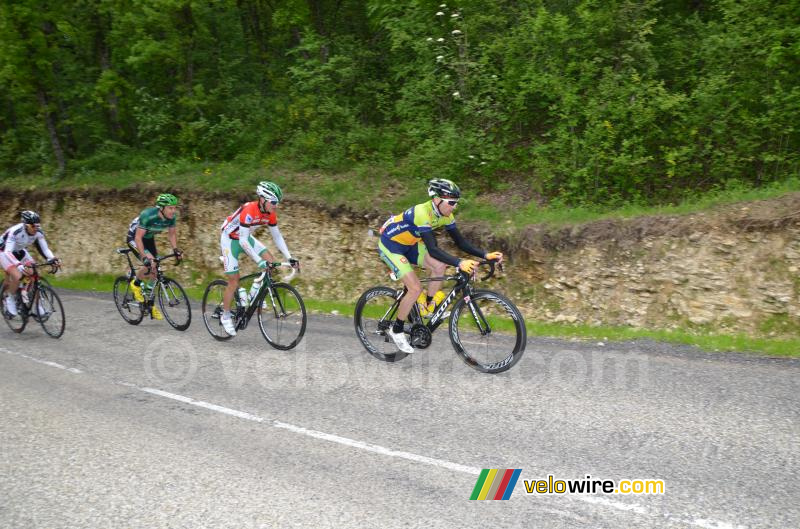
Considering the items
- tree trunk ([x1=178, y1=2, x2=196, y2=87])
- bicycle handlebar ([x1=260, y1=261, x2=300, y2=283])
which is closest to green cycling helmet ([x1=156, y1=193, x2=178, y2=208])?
bicycle handlebar ([x1=260, y1=261, x2=300, y2=283])

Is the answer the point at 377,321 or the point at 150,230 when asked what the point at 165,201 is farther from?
the point at 377,321

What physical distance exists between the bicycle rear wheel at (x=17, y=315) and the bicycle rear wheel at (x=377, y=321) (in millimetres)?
6593

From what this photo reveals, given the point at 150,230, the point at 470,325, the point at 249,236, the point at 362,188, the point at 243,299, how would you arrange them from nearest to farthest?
the point at 470,325, the point at 249,236, the point at 243,299, the point at 150,230, the point at 362,188

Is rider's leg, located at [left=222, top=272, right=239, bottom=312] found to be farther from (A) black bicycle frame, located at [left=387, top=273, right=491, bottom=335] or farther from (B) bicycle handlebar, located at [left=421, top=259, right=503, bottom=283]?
(B) bicycle handlebar, located at [left=421, top=259, right=503, bottom=283]

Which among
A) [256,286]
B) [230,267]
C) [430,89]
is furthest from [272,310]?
[430,89]

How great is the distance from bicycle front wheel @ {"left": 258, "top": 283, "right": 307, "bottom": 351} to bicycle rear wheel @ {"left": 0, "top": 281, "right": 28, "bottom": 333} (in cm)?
492

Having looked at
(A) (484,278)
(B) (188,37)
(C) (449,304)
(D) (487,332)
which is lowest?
(D) (487,332)

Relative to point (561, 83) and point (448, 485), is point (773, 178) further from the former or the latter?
point (448, 485)

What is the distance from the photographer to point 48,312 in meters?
10.9

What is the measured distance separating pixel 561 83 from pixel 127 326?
10059 mm

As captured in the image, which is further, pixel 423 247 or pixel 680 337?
pixel 680 337

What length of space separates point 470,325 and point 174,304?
6129 mm

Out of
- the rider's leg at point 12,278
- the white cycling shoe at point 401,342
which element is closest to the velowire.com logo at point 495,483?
the white cycling shoe at point 401,342

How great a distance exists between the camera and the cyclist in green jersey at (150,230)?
35.3 feet
